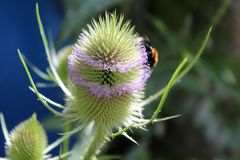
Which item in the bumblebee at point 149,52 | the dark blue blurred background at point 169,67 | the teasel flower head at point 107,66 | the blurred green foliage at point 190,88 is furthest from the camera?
the blurred green foliage at point 190,88

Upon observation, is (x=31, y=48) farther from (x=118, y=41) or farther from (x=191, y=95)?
(x=118, y=41)

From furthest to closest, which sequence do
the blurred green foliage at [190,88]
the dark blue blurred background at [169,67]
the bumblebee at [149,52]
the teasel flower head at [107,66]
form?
the blurred green foliage at [190,88] < the dark blue blurred background at [169,67] < the bumblebee at [149,52] < the teasel flower head at [107,66]

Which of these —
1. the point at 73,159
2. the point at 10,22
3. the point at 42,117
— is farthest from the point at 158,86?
the point at 73,159

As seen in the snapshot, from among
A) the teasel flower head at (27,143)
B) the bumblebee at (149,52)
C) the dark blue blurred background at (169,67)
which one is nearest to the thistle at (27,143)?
the teasel flower head at (27,143)

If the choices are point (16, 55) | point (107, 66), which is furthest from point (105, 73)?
point (16, 55)

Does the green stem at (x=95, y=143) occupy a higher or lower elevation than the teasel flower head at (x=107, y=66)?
lower

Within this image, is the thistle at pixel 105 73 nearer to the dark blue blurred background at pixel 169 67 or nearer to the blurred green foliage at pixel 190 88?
the dark blue blurred background at pixel 169 67

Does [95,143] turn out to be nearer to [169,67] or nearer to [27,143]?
[27,143]
